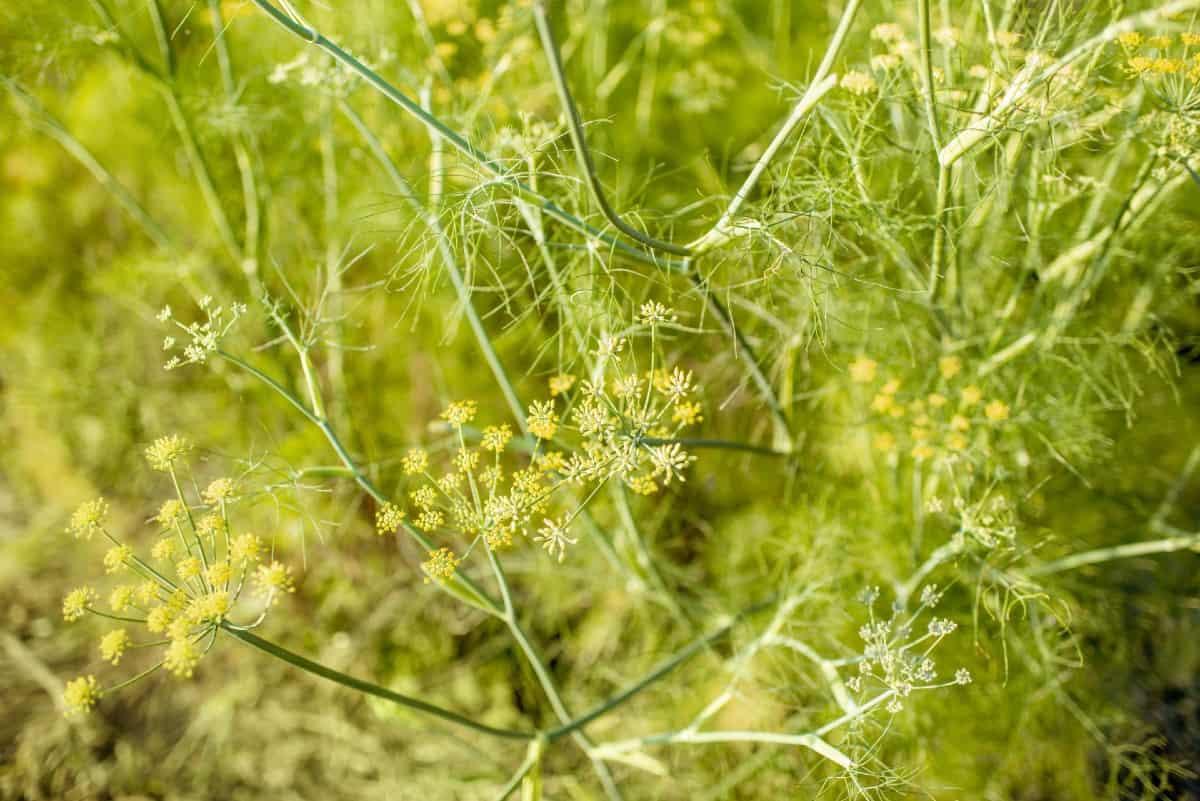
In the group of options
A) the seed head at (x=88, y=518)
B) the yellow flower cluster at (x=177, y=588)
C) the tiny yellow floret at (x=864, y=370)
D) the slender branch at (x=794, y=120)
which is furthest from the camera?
the tiny yellow floret at (x=864, y=370)

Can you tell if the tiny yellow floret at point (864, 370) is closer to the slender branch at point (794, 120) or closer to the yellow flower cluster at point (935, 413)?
the yellow flower cluster at point (935, 413)

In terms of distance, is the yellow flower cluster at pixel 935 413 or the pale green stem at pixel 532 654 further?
the yellow flower cluster at pixel 935 413

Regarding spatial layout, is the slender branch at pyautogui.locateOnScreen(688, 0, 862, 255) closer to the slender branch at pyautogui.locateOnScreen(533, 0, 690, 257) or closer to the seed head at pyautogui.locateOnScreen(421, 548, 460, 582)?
the slender branch at pyautogui.locateOnScreen(533, 0, 690, 257)

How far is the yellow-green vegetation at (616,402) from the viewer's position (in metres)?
1.33

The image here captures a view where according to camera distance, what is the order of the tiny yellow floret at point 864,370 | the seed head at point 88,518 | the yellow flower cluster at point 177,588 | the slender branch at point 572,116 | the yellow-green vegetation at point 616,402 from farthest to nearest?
the tiny yellow floret at point 864,370 → the yellow-green vegetation at point 616,402 → the seed head at point 88,518 → the yellow flower cluster at point 177,588 → the slender branch at point 572,116

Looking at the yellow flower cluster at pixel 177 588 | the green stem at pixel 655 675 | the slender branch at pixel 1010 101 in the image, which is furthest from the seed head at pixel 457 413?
the slender branch at pixel 1010 101

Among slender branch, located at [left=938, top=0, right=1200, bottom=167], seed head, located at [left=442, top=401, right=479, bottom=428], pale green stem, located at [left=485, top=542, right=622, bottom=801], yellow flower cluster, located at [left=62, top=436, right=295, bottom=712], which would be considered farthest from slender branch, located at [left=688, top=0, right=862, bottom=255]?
yellow flower cluster, located at [left=62, top=436, right=295, bottom=712]

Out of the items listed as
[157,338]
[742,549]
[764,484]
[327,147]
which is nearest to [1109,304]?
[764,484]

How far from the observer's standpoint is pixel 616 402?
148 cm

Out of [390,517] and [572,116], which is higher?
[572,116]

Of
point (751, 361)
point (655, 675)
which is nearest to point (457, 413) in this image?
point (751, 361)

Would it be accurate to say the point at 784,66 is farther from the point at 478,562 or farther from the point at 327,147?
the point at 478,562

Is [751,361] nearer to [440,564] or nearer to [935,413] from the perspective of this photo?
[935,413]

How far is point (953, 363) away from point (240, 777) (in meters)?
2.27
